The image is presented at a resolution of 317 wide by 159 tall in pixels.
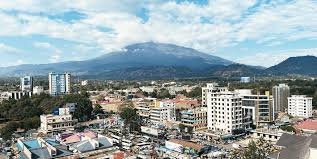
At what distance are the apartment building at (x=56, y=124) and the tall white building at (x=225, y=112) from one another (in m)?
13.1

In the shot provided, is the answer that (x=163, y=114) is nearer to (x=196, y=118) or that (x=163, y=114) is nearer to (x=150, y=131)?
(x=196, y=118)

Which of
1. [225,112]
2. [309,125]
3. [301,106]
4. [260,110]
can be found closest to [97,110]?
[225,112]

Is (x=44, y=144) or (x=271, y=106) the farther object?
(x=271, y=106)

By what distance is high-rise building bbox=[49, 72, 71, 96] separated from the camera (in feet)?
207

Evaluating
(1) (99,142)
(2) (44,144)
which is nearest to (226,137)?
(1) (99,142)

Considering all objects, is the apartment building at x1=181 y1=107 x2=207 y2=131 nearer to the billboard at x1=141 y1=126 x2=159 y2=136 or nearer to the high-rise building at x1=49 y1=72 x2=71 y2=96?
the billboard at x1=141 y1=126 x2=159 y2=136

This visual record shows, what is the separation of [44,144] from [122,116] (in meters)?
11.1

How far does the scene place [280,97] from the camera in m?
39.7

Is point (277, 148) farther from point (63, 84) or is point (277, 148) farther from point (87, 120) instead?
point (63, 84)

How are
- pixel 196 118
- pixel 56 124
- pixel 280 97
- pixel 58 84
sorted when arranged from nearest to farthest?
pixel 56 124
pixel 196 118
pixel 280 97
pixel 58 84

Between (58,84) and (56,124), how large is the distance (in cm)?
3550

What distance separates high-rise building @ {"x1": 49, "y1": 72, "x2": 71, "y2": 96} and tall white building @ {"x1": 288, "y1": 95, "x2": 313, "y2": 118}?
42243 mm

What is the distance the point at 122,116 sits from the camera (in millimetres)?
31641

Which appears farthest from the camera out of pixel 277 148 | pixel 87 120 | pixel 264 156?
pixel 87 120
